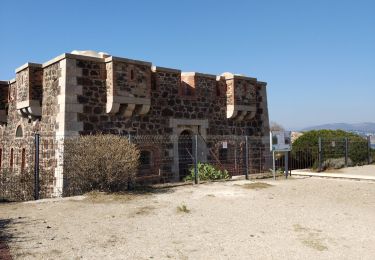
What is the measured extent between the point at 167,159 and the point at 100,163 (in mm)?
4579

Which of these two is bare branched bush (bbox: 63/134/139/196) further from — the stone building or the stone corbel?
the stone corbel

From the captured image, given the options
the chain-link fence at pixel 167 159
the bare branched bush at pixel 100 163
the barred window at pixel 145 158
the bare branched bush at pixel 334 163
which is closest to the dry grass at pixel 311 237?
the bare branched bush at pixel 100 163

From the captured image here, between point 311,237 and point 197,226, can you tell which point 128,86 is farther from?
point 311,237

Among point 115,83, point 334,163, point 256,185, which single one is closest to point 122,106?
point 115,83

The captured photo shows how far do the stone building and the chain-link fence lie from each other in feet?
0.20

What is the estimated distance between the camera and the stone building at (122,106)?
1225 cm

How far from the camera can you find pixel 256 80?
17.5 metres

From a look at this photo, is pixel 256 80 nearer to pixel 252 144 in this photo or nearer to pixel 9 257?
pixel 252 144

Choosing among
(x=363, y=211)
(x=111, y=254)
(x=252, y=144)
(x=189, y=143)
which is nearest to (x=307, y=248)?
A: (x=111, y=254)

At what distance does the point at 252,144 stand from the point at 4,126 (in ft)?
37.4

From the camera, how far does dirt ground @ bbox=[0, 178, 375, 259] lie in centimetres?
551

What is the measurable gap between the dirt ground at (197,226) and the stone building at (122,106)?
323cm

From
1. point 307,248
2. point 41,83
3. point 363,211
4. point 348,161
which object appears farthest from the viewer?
point 348,161

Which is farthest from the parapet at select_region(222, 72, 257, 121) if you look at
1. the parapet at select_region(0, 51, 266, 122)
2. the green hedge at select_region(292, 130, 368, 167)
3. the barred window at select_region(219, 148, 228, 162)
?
the green hedge at select_region(292, 130, 368, 167)
